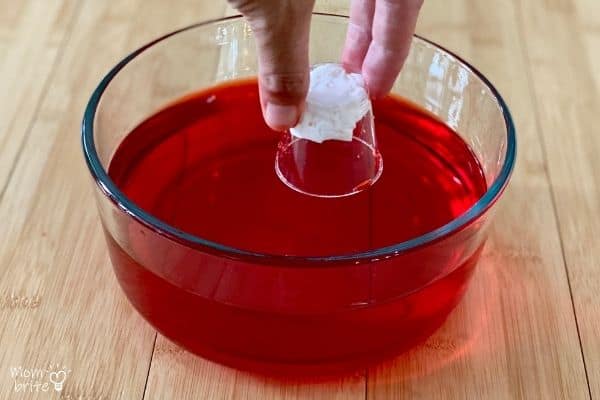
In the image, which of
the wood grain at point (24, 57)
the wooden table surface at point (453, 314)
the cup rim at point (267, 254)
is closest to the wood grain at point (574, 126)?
the wooden table surface at point (453, 314)

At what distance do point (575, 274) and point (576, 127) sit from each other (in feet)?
0.54

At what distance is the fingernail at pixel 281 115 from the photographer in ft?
1.55

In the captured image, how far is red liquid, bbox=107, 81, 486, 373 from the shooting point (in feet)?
1.57

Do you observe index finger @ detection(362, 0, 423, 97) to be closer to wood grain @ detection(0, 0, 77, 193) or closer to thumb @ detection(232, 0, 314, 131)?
thumb @ detection(232, 0, 314, 131)

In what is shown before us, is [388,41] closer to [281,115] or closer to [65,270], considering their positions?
[281,115]

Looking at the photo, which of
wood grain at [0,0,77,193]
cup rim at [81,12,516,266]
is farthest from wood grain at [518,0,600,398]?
wood grain at [0,0,77,193]

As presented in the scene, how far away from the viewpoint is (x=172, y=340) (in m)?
0.53

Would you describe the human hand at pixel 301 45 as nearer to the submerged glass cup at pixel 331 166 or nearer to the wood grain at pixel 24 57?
the submerged glass cup at pixel 331 166

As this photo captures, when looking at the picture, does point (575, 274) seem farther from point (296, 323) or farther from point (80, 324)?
point (80, 324)

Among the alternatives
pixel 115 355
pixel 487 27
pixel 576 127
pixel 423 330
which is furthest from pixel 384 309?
pixel 487 27

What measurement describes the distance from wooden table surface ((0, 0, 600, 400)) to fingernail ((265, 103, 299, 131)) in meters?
0.16
